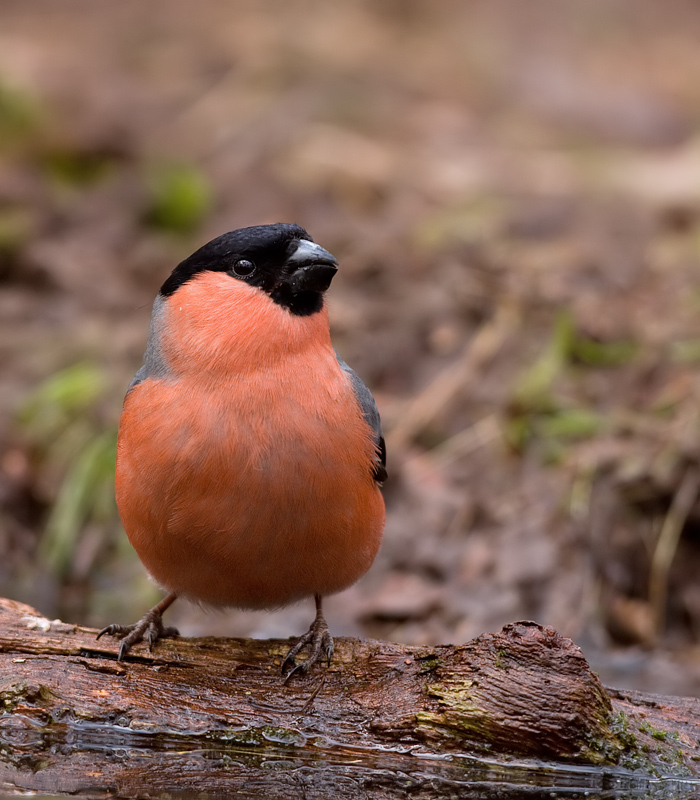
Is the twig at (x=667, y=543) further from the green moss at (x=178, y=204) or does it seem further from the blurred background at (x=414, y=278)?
the green moss at (x=178, y=204)

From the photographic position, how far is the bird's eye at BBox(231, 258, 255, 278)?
4.94 metres

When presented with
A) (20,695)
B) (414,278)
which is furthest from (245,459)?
(414,278)

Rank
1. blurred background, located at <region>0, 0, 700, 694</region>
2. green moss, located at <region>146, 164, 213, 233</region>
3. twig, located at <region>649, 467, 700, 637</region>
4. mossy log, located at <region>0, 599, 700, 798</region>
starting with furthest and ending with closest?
1. green moss, located at <region>146, 164, 213, 233</region>
2. blurred background, located at <region>0, 0, 700, 694</region>
3. twig, located at <region>649, 467, 700, 637</region>
4. mossy log, located at <region>0, 599, 700, 798</region>

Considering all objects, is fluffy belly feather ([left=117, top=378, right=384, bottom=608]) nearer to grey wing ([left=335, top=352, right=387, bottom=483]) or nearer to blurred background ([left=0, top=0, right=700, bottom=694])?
grey wing ([left=335, top=352, right=387, bottom=483])

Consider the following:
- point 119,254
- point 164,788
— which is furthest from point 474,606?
point 119,254

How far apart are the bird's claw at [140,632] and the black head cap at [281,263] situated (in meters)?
1.64

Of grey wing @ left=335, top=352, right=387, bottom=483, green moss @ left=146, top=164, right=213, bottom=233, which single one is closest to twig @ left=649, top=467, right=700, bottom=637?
grey wing @ left=335, top=352, right=387, bottom=483

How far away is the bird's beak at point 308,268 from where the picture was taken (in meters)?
4.85

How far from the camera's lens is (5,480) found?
28.3ft

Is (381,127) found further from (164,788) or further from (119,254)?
(164,788)

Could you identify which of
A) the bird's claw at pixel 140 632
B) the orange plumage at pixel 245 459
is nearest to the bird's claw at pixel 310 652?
the orange plumage at pixel 245 459

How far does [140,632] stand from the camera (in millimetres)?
4977

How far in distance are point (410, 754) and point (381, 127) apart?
10.7 m

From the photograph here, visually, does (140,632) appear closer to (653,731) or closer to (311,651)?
(311,651)
